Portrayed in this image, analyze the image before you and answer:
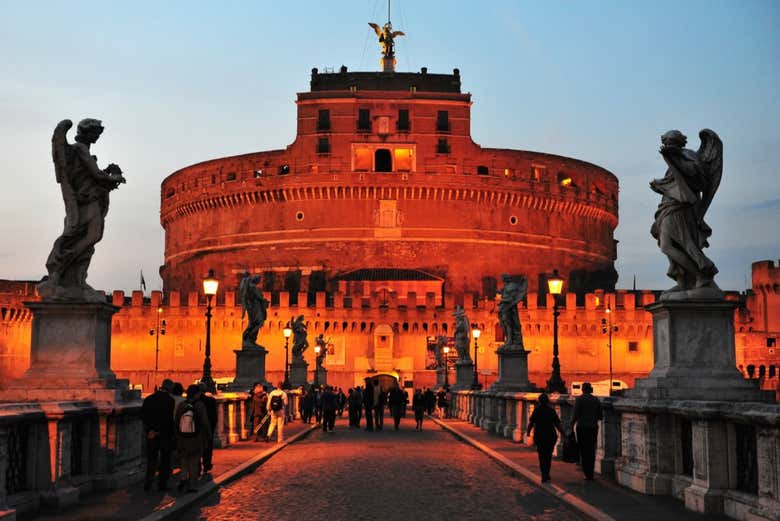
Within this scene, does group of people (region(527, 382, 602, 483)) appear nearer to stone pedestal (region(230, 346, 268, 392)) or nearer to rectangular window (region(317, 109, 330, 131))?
stone pedestal (region(230, 346, 268, 392))

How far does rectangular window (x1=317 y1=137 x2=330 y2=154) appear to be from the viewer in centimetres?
7594

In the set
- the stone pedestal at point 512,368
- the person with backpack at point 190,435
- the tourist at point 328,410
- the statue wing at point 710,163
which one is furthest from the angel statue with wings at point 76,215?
the tourist at point 328,410

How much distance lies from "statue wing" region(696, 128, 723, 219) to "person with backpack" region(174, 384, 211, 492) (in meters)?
5.92

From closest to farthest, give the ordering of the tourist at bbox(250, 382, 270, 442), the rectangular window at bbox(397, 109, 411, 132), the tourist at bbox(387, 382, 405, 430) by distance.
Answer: the tourist at bbox(250, 382, 270, 442), the tourist at bbox(387, 382, 405, 430), the rectangular window at bbox(397, 109, 411, 132)

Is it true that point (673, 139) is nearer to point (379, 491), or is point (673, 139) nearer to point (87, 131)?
point (379, 491)

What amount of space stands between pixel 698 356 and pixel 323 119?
Result: 67.4m

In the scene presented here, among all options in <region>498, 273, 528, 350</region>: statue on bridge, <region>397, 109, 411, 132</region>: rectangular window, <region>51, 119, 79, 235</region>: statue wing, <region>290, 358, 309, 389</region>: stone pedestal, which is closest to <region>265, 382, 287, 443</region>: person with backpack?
<region>498, 273, 528, 350</region>: statue on bridge

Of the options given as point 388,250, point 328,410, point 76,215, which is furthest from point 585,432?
point 388,250

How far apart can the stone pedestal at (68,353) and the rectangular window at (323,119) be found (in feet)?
216

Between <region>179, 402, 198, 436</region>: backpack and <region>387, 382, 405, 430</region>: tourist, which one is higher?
<region>179, 402, 198, 436</region>: backpack

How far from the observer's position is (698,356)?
34.1 ft

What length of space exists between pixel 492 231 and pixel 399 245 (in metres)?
7.38

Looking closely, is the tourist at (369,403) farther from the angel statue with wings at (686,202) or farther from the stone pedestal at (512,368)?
the angel statue with wings at (686,202)

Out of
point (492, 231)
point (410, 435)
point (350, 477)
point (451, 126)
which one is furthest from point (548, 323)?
point (350, 477)
